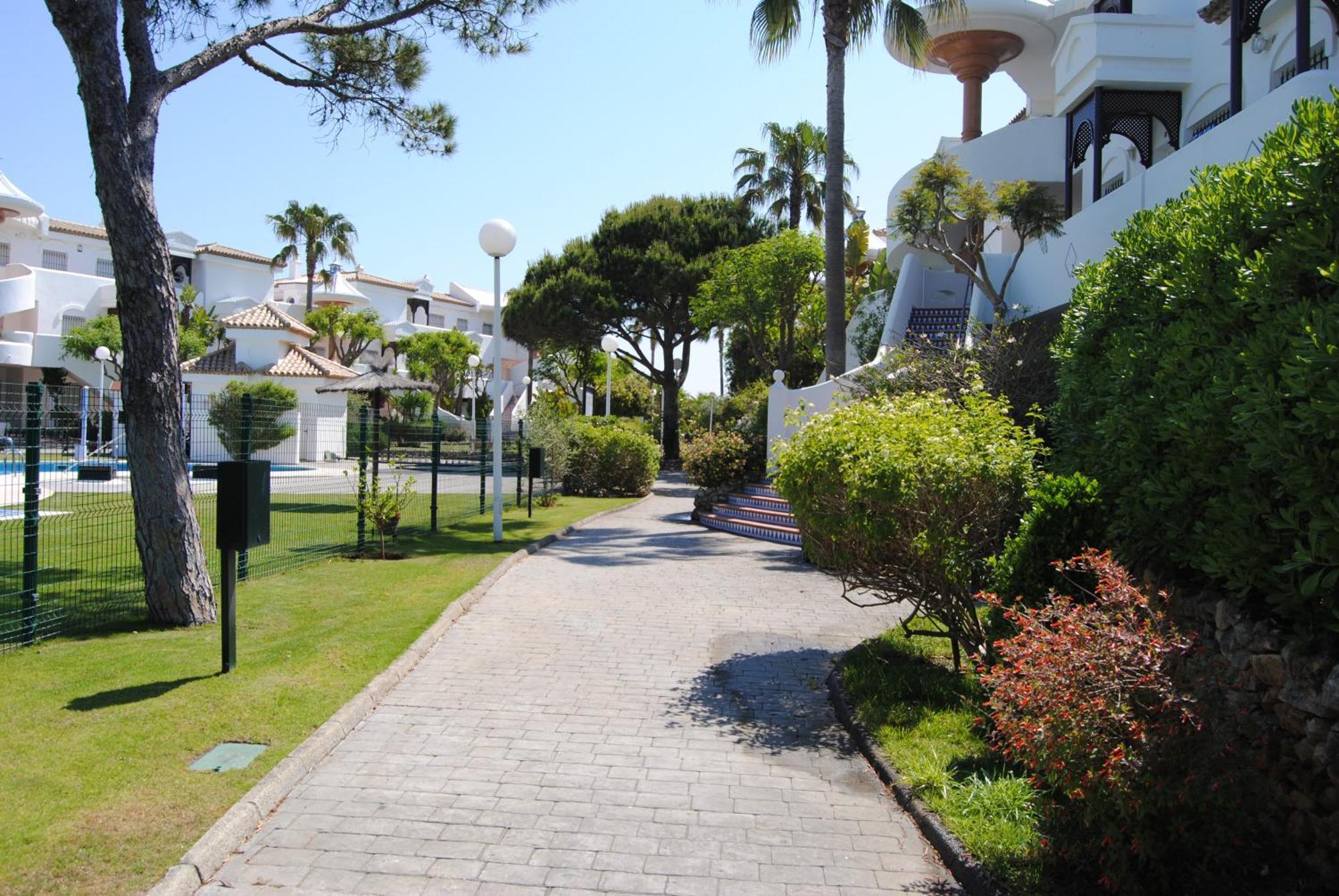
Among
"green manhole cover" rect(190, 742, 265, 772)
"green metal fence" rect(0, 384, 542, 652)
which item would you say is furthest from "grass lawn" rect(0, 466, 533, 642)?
"green manhole cover" rect(190, 742, 265, 772)

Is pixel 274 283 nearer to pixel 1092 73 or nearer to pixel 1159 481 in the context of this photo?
pixel 1092 73

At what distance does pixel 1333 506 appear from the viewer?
3.35m

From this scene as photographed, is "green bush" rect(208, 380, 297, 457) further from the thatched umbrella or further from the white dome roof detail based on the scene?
the white dome roof detail

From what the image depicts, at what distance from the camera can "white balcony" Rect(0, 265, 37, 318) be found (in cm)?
4153

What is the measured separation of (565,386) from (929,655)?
50158 mm

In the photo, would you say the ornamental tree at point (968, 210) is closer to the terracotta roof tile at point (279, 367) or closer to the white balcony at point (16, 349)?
the terracotta roof tile at point (279, 367)

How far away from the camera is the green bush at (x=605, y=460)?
24.7 m

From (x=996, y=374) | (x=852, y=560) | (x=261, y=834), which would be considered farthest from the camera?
(x=996, y=374)

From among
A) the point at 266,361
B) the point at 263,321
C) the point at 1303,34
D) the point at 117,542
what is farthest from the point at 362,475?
the point at 263,321

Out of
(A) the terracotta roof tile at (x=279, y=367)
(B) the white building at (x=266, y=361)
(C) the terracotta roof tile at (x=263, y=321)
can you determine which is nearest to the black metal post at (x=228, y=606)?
(B) the white building at (x=266, y=361)

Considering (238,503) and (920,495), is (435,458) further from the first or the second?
(920,495)

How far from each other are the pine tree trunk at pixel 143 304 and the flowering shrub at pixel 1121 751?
7.11 metres

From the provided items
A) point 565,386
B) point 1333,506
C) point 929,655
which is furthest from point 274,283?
point 1333,506

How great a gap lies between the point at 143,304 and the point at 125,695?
357 centimetres
